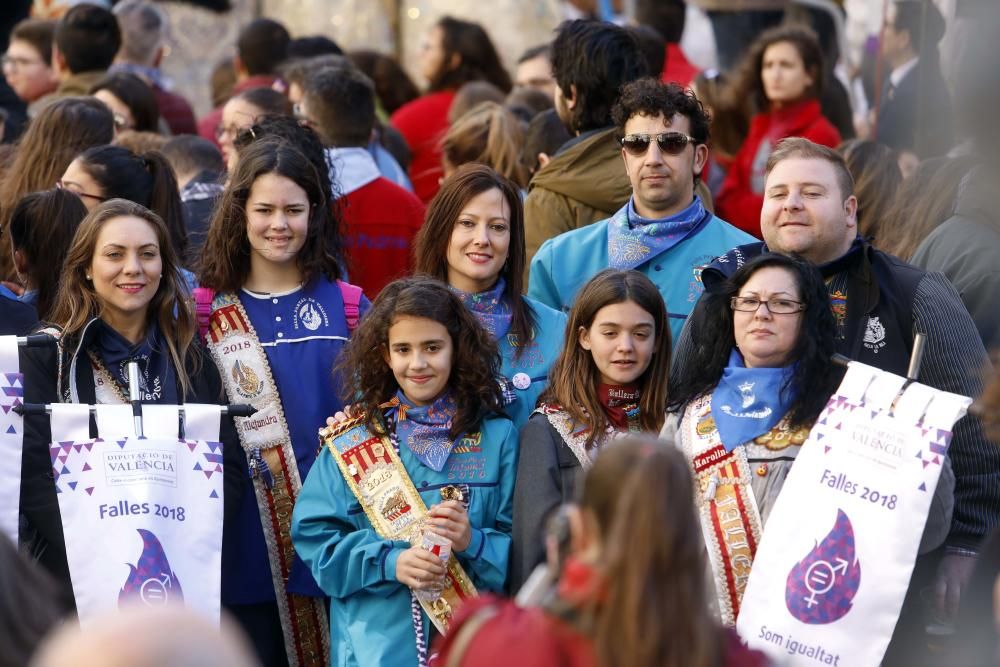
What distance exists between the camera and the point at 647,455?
3.12 m

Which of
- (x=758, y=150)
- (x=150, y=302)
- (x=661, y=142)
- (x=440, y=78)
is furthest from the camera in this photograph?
(x=440, y=78)

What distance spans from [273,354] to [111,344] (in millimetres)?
542

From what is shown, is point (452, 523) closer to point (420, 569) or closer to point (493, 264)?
point (420, 569)

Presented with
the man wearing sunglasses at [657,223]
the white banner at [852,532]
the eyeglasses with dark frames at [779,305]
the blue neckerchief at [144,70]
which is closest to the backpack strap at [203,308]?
the man wearing sunglasses at [657,223]

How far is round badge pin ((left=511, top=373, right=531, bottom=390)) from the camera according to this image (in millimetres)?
5551

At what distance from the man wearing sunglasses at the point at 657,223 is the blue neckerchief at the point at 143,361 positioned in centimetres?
144

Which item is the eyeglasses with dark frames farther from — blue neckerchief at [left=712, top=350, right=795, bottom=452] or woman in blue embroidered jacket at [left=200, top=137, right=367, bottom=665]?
woman in blue embroidered jacket at [left=200, top=137, right=367, bottom=665]

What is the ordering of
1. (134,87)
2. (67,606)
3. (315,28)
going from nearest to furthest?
(67,606) → (134,87) → (315,28)

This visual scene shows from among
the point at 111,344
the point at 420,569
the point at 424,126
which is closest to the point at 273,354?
the point at 111,344

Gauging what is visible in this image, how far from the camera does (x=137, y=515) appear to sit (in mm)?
4953

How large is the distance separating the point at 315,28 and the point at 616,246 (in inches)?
303

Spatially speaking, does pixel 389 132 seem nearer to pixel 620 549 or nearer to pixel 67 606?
pixel 67 606

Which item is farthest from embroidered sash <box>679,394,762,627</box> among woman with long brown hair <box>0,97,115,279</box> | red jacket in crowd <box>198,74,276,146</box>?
red jacket in crowd <box>198,74,276,146</box>

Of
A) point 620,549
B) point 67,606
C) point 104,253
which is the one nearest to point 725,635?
point 620,549
